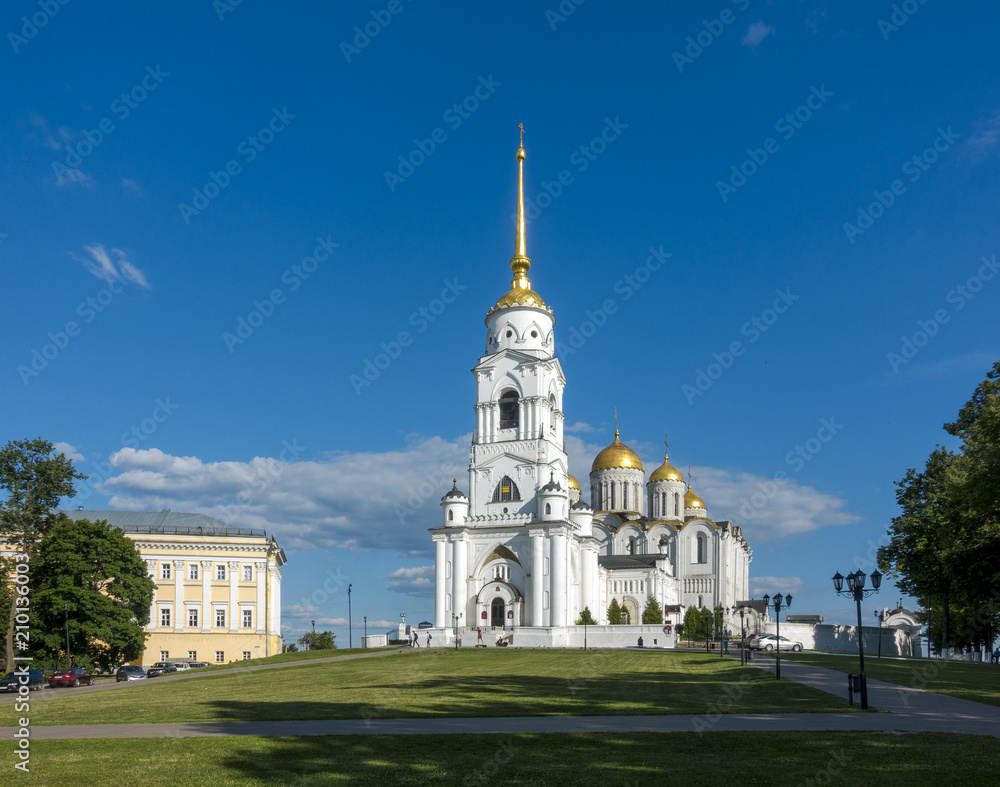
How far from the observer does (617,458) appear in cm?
9756

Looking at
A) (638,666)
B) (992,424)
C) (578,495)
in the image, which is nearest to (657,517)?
(578,495)

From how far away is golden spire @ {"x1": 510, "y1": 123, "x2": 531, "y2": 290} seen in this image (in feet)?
251

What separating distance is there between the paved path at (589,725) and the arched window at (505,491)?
49898mm

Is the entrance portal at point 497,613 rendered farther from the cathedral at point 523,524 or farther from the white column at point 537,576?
the white column at point 537,576

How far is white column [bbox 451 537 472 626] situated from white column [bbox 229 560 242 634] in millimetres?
17447

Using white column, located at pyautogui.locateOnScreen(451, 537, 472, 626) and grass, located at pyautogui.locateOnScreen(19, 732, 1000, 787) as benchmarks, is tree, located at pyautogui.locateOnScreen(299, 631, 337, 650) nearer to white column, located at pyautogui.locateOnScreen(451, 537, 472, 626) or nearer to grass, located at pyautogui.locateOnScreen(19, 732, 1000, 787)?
white column, located at pyautogui.locateOnScreen(451, 537, 472, 626)

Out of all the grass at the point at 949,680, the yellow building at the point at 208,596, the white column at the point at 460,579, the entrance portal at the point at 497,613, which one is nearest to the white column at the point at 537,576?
the entrance portal at the point at 497,613

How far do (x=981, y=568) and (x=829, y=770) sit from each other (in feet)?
105

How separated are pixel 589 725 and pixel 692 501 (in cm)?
8797

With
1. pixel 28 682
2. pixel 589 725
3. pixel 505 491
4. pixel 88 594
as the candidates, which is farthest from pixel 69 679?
pixel 505 491

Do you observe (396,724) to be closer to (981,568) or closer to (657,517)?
(981,568)

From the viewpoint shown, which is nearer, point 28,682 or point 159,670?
point 28,682

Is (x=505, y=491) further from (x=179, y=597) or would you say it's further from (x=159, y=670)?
(x=159, y=670)

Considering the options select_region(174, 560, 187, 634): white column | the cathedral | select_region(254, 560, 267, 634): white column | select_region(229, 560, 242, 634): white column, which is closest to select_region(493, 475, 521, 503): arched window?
the cathedral
